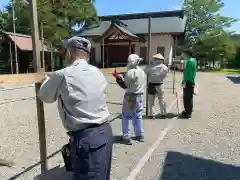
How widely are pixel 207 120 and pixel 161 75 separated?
1.63 meters

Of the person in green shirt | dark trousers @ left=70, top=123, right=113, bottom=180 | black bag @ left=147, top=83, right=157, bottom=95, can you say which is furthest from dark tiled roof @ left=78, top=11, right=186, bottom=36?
dark trousers @ left=70, top=123, right=113, bottom=180

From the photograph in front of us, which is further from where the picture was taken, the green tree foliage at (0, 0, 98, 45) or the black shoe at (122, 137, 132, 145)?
the green tree foliage at (0, 0, 98, 45)

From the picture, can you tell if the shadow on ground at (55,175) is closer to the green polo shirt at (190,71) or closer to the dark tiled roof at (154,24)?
the green polo shirt at (190,71)

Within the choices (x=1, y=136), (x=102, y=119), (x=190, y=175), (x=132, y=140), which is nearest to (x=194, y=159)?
(x=190, y=175)

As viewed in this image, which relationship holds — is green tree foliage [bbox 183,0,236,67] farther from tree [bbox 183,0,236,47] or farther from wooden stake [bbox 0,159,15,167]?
wooden stake [bbox 0,159,15,167]

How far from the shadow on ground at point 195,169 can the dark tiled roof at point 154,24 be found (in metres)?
24.0

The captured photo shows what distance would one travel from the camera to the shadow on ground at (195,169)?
138 inches

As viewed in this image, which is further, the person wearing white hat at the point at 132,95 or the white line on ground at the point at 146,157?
the person wearing white hat at the point at 132,95

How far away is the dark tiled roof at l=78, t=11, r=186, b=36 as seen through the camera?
27.6 m

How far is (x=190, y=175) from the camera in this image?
3.54 meters

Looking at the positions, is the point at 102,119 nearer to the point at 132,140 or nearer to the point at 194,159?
the point at 194,159

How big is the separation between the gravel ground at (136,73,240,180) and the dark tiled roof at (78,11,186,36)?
22.0 metres

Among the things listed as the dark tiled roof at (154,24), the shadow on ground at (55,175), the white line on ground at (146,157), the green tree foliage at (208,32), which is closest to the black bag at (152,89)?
the white line on ground at (146,157)

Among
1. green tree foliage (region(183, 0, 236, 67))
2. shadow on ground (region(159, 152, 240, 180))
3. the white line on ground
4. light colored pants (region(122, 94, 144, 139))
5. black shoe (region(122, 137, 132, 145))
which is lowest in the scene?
shadow on ground (region(159, 152, 240, 180))
